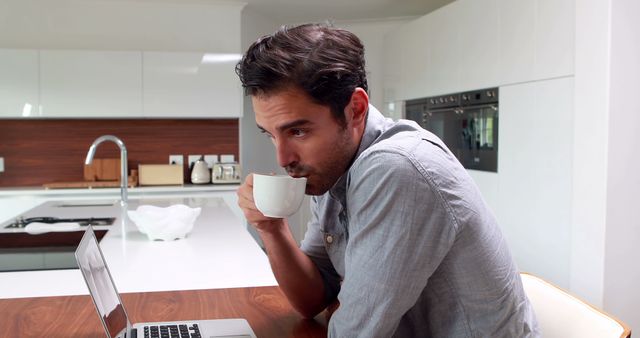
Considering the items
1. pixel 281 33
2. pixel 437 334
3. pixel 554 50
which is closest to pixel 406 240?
pixel 437 334

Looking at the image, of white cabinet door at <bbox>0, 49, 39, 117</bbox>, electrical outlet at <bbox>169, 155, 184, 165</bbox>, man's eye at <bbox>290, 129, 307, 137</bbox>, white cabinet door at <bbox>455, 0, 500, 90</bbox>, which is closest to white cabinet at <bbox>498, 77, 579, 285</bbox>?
white cabinet door at <bbox>455, 0, 500, 90</bbox>

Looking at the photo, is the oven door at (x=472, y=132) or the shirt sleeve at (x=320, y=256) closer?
the shirt sleeve at (x=320, y=256)

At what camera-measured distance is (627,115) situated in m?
2.76

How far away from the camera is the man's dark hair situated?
95 centimetres

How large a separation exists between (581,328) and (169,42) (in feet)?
15.9

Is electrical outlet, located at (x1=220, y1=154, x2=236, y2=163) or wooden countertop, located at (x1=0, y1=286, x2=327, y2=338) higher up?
electrical outlet, located at (x1=220, y1=154, x2=236, y2=163)

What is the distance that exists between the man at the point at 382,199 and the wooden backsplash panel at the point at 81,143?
182 inches

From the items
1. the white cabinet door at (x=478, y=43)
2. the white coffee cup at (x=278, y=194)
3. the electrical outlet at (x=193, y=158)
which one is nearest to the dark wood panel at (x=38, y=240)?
the white coffee cup at (x=278, y=194)

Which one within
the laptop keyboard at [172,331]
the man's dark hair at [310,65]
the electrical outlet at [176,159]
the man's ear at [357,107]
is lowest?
the laptop keyboard at [172,331]

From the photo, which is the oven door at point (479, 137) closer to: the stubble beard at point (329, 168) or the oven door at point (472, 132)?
the oven door at point (472, 132)

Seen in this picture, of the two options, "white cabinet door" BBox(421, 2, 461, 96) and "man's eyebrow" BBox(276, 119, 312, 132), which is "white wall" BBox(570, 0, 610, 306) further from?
"man's eyebrow" BBox(276, 119, 312, 132)

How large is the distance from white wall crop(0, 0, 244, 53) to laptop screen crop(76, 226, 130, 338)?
4466mm

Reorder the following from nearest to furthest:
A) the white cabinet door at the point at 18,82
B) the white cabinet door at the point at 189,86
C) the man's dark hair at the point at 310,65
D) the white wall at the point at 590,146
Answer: the man's dark hair at the point at 310,65 → the white wall at the point at 590,146 → the white cabinet door at the point at 18,82 → the white cabinet door at the point at 189,86

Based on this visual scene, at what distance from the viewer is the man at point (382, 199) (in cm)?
85
